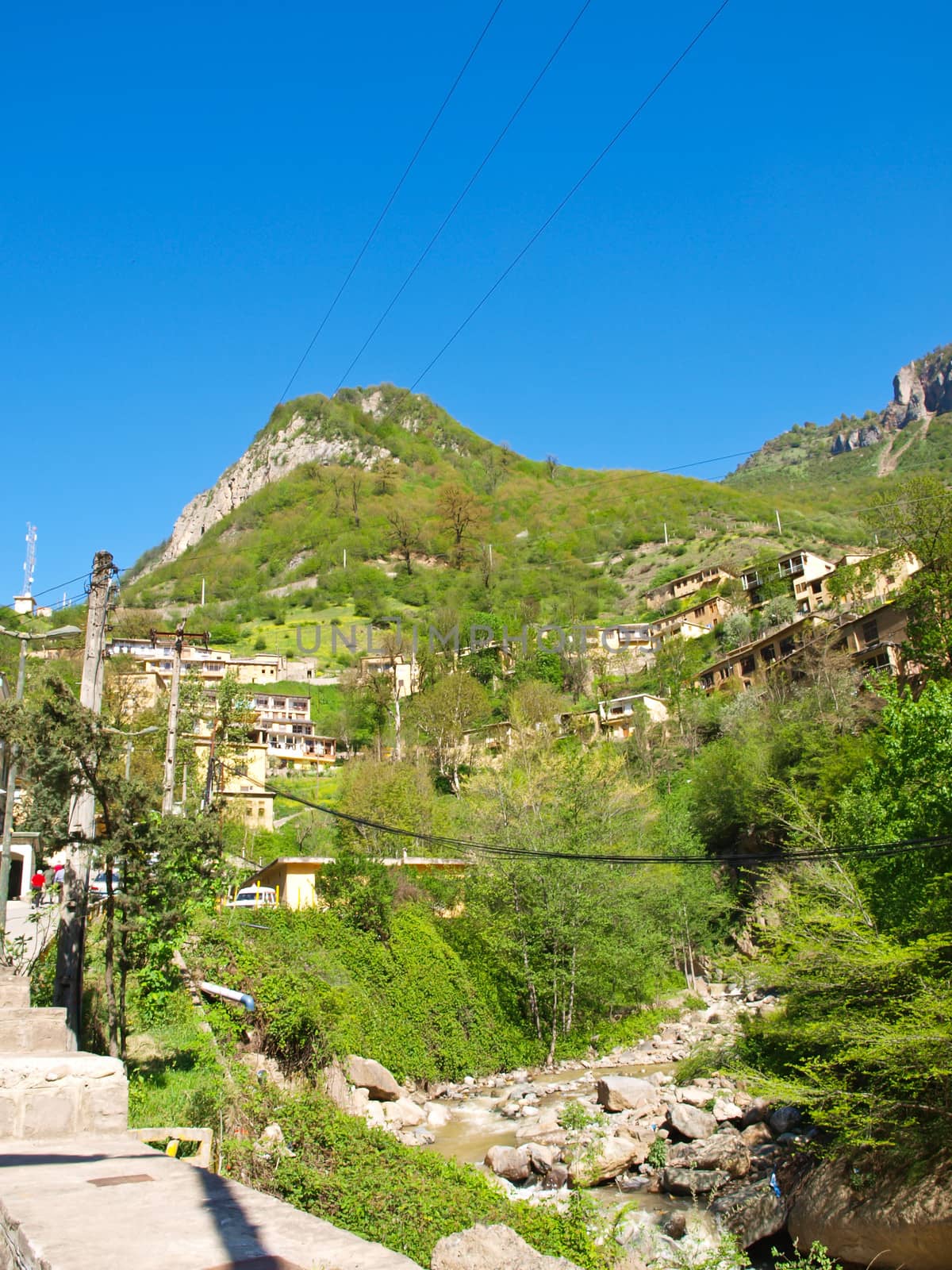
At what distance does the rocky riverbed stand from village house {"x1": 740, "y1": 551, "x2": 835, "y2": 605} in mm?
50576

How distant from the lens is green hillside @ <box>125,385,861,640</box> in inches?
3730

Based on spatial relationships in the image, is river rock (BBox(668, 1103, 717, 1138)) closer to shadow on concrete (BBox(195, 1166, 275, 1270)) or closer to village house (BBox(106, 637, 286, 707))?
shadow on concrete (BBox(195, 1166, 275, 1270))

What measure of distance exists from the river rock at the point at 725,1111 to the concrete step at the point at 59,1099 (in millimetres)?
13191

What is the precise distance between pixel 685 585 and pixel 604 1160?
76.3 m

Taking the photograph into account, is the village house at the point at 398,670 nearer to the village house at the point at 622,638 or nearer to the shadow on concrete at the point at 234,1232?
the village house at the point at 622,638

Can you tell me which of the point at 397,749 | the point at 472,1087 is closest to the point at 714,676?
the point at 397,749

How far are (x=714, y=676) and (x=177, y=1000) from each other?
166 ft

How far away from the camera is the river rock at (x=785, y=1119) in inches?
599

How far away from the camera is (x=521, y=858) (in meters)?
25.0

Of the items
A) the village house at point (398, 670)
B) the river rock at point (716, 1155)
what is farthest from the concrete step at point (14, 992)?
the village house at point (398, 670)

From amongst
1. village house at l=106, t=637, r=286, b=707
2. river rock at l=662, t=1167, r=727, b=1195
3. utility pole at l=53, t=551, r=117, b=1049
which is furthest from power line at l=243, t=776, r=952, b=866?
village house at l=106, t=637, r=286, b=707

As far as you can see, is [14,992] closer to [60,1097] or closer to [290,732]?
[60,1097]

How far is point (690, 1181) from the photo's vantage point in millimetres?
13492

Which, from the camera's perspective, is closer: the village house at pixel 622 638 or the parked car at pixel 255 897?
the parked car at pixel 255 897
